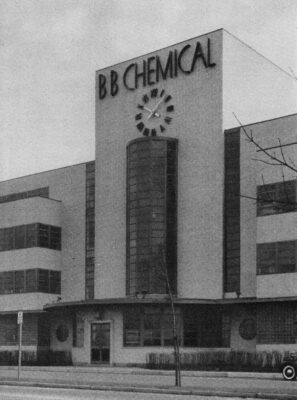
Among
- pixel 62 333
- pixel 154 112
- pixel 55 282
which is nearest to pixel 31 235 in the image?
pixel 55 282

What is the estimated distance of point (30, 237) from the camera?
4897cm

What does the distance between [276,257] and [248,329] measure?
16.2ft

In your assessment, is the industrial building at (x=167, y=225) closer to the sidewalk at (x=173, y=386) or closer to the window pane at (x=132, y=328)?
the window pane at (x=132, y=328)

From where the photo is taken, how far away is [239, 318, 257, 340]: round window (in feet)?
132

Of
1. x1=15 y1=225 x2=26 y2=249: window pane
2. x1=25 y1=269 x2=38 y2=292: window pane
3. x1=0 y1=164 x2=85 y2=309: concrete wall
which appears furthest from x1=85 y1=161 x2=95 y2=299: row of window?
x1=15 y1=225 x2=26 y2=249: window pane

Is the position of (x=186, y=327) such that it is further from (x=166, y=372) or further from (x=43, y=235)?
(x=43, y=235)

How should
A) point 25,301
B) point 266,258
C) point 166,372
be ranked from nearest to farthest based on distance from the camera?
point 166,372 < point 266,258 < point 25,301

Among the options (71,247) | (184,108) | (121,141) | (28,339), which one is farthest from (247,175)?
(28,339)

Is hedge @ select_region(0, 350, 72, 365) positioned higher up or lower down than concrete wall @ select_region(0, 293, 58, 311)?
lower down

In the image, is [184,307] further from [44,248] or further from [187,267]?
[44,248]

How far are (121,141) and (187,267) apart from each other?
984 centimetres

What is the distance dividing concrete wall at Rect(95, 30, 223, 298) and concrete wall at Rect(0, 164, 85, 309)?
92.4 inches

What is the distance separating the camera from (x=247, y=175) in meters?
41.5

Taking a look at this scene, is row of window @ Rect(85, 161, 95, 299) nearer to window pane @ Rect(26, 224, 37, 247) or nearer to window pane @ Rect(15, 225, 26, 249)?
window pane @ Rect(26, 224, 37, 247)
